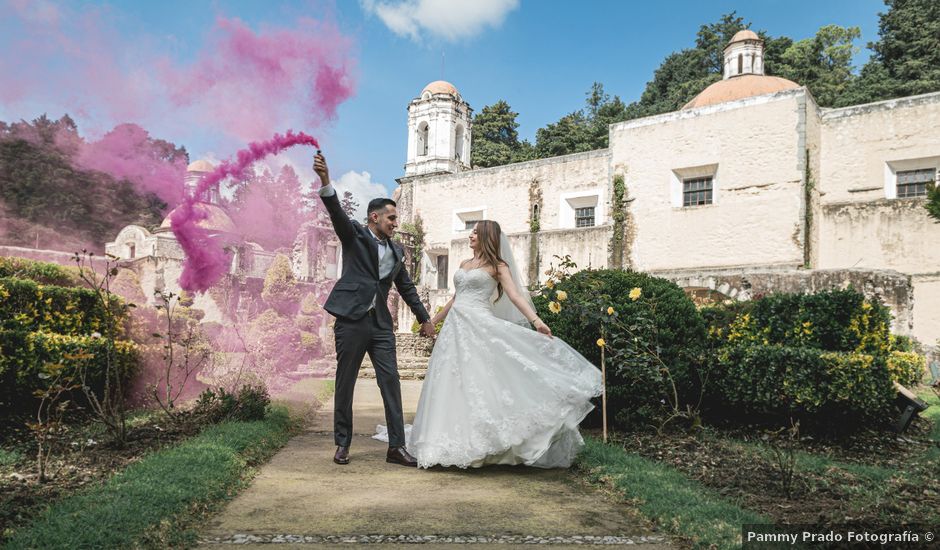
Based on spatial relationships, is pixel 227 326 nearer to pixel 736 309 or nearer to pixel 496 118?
pixel 736 309

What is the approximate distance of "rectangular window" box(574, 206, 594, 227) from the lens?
2644 centimetres

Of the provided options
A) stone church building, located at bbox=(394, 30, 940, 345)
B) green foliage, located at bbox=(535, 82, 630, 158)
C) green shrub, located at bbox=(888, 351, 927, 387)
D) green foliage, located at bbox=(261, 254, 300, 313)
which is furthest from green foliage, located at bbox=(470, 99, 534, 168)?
green shrub, located at bbox=(888, 351, 927, 387)

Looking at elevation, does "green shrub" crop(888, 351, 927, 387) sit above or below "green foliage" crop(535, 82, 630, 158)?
below

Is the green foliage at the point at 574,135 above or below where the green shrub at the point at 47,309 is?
above

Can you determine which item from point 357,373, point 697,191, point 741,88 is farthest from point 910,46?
point 357,373

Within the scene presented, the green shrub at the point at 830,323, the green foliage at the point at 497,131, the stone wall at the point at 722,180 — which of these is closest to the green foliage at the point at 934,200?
the green shrub at the point at 830,323

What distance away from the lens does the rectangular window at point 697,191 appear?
71.5ft

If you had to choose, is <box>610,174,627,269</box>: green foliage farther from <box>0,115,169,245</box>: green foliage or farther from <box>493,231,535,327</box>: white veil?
<box>493,231,535,327</box>: white veil

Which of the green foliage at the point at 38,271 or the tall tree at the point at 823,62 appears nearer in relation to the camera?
the green foliage at the point at 38,271

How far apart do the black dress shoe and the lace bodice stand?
1201 mm

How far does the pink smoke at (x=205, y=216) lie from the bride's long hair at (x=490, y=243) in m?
1.45

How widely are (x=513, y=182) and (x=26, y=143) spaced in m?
21.9

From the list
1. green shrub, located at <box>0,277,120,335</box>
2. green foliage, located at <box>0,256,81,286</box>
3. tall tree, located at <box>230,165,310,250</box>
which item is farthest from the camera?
tall tree, located at <box>230,165,310,250</box>

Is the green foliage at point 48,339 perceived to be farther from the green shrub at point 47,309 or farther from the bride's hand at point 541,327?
the bride's hand at point 541,327
